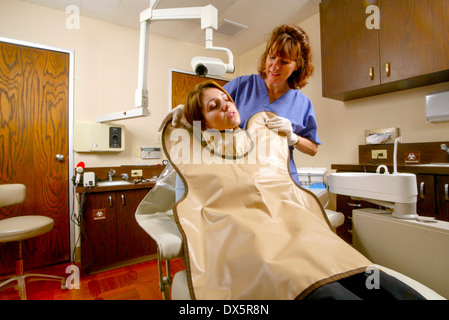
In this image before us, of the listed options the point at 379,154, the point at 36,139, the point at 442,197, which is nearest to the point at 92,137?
the point at 36,139

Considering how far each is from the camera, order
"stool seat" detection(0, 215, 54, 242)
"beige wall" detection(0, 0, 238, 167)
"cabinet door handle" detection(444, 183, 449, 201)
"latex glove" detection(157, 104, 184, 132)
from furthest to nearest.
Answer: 1. "beige wall" detection(0, 0, 238, 167)
2. "stool seat" detection(0, 215, 54, 242)
3. "cabinet door handle" detection(444, 183, 449, 201)
4. "latex glove" detection(157, 104, 184, 132)

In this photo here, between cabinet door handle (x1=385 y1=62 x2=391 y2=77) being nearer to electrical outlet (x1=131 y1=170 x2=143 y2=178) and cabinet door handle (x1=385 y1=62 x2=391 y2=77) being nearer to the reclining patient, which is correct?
the reclining patient

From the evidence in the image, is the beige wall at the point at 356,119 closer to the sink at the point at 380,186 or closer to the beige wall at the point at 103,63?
the sink at the point at 380,186

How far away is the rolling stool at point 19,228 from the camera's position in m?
1.60

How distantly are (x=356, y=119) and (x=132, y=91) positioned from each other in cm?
249

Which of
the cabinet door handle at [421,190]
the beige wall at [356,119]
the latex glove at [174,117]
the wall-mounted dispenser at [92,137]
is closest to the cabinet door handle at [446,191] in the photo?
the cabinet door handle at [421,190]

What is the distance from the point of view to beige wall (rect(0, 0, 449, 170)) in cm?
211

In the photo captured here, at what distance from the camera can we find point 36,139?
90.5 inches

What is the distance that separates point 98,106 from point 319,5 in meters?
2.54

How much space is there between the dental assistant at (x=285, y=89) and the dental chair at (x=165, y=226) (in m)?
0.46

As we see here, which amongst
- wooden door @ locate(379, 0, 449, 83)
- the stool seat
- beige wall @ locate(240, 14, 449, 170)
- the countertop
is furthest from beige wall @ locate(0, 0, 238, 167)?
wooden door @ locate(379, 0, 449, 83)

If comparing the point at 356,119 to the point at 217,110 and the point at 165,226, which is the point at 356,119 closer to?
the point at 217,110

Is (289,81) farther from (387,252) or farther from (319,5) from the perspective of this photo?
(319,5)
